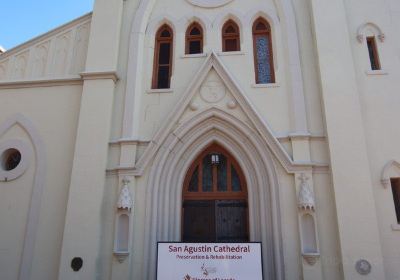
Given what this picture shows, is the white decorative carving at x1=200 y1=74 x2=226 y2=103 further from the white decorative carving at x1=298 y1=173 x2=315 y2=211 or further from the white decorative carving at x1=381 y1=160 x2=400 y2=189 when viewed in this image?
the white decorative carving at x1=381 y1=160 x2=400 y2=189

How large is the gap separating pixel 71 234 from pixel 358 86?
7566 mm

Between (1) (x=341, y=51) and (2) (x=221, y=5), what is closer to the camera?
(1) (x=341, y=51)

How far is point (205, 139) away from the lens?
9.05 m

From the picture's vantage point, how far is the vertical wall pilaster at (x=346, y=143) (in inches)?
290

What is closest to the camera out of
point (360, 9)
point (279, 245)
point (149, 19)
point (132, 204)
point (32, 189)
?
point (279, 245)

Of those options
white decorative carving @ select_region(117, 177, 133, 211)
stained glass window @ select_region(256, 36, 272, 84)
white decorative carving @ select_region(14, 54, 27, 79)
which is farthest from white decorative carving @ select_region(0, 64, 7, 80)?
stained glass window @ select_region(256, 36, 272, 84)

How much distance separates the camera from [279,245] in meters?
7.75

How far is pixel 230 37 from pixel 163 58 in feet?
6.36

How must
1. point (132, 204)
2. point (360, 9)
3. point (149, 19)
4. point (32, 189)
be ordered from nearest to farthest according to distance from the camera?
1. point (132, 204)
2. point (32, 189)
3. point (360, 9)
4. point (149, 19)

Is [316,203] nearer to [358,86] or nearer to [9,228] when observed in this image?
[358,86]

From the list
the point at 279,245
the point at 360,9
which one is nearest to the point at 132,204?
the point at 279,245

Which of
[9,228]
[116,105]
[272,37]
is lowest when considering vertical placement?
[9,228]

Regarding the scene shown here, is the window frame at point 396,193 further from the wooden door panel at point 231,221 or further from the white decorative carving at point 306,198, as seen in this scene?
the wooden door panel at point 231,221

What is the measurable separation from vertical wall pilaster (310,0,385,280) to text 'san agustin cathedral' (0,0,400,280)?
29 mm
